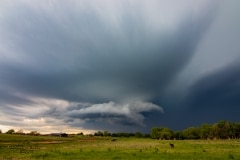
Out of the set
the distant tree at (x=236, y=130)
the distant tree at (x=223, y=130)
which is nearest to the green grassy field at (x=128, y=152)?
the distant tree at (x=223, y=130)

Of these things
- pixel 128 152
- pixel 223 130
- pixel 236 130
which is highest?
pixel 236 130

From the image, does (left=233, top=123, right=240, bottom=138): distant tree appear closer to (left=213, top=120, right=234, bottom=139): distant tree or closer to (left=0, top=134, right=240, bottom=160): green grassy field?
(left=213, top=120, right=234, bottom=139): distant tree

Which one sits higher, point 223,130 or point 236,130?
point 236,130

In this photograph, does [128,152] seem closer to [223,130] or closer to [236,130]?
[223,130]

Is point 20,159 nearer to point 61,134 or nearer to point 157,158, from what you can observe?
point 157,158

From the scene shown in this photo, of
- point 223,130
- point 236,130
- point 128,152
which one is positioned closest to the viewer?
point 128,152

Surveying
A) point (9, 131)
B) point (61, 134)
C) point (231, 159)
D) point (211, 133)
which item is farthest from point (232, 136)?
point (231, 159)

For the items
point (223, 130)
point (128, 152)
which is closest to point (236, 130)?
point (223, 130)

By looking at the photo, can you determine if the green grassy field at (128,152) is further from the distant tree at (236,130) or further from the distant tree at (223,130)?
the distant tree at (236,130)

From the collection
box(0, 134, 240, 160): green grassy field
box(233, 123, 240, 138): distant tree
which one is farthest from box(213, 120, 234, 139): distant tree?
box(0, 134, 240, 160): green grassy field

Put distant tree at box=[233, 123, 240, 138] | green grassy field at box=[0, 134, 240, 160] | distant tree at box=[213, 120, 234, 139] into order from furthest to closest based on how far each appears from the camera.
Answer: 1. distant tree at box=[233, 123, 240, 138]
2. distant tree at box=[213, 120, 234, 139]
3. green grassy field at box=[0, 134, 240, 160]

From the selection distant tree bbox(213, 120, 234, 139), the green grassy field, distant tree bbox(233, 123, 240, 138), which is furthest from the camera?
distant tree bbox(233, 123, 240, 138)

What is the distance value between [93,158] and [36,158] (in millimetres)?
9909

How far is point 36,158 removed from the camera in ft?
140
